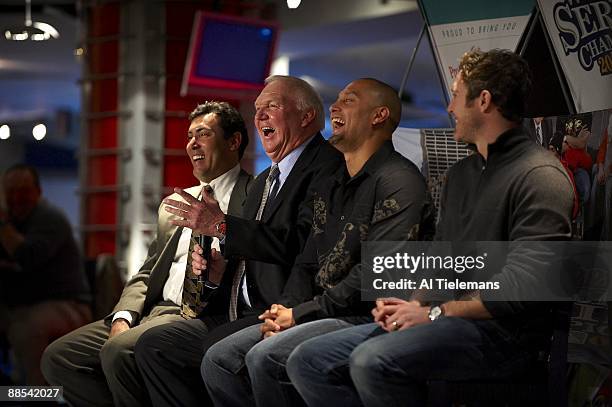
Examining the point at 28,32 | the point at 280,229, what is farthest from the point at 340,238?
the point at 28,32

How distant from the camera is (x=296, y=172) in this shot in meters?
3.38

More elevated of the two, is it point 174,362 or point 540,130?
point 540,130

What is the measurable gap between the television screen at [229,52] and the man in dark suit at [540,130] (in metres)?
2.35

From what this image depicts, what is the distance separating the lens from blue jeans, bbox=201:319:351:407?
2.89 metres

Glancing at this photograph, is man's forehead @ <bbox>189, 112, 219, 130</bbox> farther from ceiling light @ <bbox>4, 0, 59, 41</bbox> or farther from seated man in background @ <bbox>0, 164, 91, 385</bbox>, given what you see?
ceiling light @ <bbox>4, 0, 59, 41</bbox>

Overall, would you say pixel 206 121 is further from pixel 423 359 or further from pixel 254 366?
pixel 423 359

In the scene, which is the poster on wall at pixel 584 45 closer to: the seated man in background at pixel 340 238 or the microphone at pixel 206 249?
the seated man in background at pixel 340 238

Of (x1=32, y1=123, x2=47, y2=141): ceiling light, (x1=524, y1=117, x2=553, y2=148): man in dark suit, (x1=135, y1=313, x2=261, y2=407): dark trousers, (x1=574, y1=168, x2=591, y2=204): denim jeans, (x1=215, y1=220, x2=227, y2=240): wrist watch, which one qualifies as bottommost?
(x1=135, y1=313, x2=261, y2=407): dark trousers

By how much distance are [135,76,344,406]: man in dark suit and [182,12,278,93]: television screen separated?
6.05 ft

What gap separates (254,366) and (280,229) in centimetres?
54

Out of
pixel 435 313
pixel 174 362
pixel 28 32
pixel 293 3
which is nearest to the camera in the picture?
pixel 435 313

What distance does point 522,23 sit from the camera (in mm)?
3492

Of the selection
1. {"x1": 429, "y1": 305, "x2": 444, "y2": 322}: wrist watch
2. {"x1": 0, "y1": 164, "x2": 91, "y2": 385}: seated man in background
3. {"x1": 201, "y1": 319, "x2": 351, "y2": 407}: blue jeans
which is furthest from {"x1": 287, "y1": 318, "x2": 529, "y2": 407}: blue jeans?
{"x1": 0, "y1": 164, "x2": 91, "y2": 385}: seated man in background

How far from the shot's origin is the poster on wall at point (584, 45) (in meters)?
3.34
